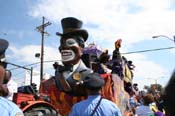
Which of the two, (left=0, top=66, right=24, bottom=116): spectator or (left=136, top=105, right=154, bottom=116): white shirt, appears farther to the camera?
(left=136, top=105, right=154, bottom=116): white shirt

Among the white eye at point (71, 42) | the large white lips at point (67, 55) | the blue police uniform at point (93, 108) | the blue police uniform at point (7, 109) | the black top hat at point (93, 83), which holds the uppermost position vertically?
the white eye at point (71, 42)

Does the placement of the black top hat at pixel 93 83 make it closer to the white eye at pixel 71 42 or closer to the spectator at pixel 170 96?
the white eye at pixel 71 42

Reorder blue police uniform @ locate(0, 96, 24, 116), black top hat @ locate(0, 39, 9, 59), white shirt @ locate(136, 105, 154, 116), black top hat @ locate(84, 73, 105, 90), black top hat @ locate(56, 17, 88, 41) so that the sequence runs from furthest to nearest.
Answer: black top hat @ locate(56, 17, 88, 41), white shirt @ locate(136, 105, 154, 116), black top hat @ locate(84, 73, 105, 90), black top hat @ locate(0, 39, 9, 59), blue police uniform @ locate(0, 96, 24, 116)

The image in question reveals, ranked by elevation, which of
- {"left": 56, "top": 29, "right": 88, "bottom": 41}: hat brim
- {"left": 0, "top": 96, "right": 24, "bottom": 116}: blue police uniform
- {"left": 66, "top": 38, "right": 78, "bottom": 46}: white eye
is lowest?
{"left": 0, "top": 96, "right": 24, "bottom": 116}: blue police uniform

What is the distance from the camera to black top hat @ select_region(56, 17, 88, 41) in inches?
282

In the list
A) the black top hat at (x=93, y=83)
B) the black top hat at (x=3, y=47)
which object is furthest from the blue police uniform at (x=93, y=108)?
the black top hat at (x=3, y=47)

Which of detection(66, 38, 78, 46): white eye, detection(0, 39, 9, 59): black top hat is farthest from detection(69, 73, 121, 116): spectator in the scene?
detection(66, 38, 78, 46): white eye

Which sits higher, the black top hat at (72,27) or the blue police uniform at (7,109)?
the black top hat at (72,27)

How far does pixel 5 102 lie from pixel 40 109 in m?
2.25

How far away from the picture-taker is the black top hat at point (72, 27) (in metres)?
7.17

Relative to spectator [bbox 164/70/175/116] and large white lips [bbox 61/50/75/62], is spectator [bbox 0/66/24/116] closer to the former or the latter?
spectator [bbox 164/70/175/116]

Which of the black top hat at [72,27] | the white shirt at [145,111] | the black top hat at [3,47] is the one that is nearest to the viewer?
the black top hat at [3,47]

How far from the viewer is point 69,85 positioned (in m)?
6.80

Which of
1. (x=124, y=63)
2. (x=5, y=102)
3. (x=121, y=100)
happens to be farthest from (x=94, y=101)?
(x=124, y=63)
